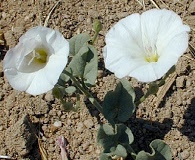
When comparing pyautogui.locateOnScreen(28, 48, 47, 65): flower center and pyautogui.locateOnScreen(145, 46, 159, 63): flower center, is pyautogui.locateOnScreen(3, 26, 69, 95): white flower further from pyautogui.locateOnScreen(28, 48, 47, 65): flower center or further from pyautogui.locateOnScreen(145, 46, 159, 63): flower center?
pyautogui.locateOnScreen(145, 46, 159, 63): flower center

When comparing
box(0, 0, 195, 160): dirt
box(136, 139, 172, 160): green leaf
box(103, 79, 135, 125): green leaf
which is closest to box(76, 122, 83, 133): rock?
box(0, 0, 195, 160): dirt

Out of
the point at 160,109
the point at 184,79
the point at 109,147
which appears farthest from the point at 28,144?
the point at 184,79

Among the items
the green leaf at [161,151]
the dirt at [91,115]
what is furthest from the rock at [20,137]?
the green leaf at [161,151]

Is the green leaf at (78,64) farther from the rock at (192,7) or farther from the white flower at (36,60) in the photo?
the rock at (192,7)

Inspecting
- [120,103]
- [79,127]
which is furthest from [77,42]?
[79,127]

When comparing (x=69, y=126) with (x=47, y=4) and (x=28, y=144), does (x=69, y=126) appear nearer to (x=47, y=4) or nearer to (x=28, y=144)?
(x=28, y=144)

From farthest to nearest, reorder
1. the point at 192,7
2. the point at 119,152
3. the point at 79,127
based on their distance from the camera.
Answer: the point at 192,7
the point at 79,127
the point at 119,152

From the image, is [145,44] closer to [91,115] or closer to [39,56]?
[39,56]
